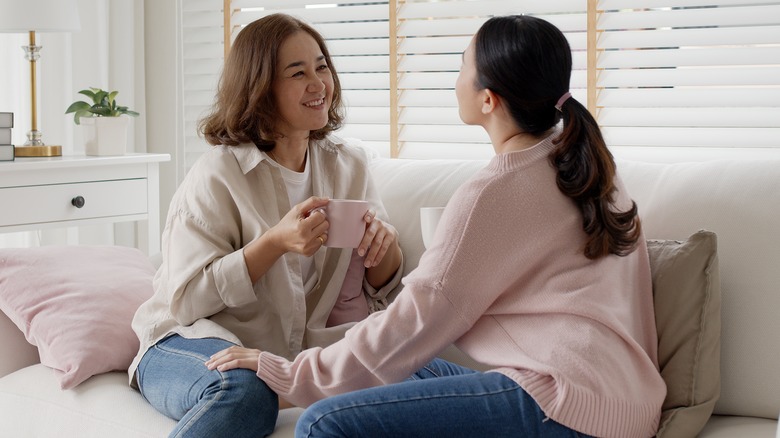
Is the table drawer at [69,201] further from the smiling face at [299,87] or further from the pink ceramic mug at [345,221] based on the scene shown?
the pink ceramic mug at [345,221]

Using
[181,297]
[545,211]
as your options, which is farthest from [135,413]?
[545,211]

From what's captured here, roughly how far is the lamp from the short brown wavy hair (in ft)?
3.29

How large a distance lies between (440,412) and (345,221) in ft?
1.45

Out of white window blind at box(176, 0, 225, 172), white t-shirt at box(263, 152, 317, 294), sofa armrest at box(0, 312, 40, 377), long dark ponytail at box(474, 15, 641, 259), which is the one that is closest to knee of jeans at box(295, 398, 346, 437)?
long dark ponytail at box(474, 15, 641, 259)

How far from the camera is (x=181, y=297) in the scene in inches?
72.2

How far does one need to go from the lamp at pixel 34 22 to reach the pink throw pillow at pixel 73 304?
0.69 m

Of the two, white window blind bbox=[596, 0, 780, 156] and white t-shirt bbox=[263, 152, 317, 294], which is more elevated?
white window blind bbox=[596, 0, 780, 156]

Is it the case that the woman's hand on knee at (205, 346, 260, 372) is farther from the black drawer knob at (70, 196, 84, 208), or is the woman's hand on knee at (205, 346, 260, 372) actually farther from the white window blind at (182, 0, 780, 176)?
the white window blind at (182, 0, 780, 176)

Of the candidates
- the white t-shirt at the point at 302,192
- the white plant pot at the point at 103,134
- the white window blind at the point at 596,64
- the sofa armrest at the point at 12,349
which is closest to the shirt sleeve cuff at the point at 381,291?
the white t-shirt at the point at 302,192

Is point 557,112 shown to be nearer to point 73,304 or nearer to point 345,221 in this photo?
point 345,221

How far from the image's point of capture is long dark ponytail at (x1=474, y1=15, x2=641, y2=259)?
146 centimetres

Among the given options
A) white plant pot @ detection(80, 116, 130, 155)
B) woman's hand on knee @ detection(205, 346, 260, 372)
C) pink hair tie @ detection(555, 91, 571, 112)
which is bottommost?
woman's hand on knee @ detection(205, 346, 260, 372)

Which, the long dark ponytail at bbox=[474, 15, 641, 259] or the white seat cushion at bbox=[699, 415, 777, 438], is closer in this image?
the long dark ponytail at bbox=[474, 15, 641, 259]

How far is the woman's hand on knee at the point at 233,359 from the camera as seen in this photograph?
1.66 meters
